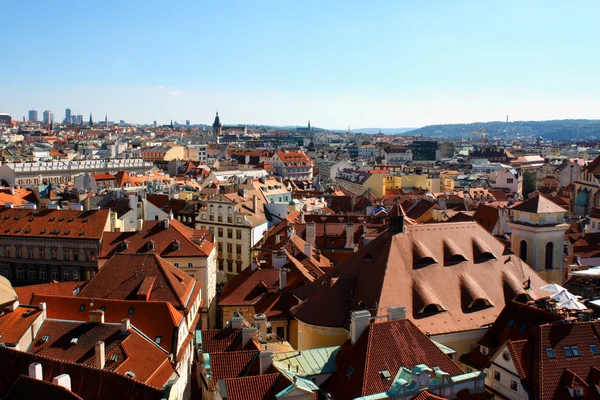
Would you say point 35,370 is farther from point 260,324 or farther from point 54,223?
point 54,223

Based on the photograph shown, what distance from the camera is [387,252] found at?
3859 cm

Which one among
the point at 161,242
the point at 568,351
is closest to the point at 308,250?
the point at 161,242

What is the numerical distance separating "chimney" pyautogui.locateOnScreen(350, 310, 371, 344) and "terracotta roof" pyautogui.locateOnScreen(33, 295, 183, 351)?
40.9ft

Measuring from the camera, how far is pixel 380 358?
2991 cm

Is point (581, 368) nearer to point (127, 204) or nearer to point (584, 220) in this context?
point (127, 204)

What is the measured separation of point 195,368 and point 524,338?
19884 mm

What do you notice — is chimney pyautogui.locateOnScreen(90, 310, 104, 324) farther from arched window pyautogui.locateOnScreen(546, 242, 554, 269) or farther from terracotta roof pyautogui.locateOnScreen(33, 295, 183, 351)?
arched window pyautogui.locateOnScreen(546, 242, 554, 269)

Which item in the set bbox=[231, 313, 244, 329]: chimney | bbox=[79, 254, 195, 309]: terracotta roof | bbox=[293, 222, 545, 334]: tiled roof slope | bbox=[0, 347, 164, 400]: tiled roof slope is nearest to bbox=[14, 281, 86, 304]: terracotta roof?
bbox=[79, 254, 195, 309]: terracotta roof

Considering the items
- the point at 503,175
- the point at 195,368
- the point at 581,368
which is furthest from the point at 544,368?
the point at 503,175

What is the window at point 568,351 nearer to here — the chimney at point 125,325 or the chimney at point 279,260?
the chimney at point 125,325

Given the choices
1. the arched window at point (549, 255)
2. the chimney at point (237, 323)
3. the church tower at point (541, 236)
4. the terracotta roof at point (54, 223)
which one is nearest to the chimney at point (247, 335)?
the chimney at point (237, 323)

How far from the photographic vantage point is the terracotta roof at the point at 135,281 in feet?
151

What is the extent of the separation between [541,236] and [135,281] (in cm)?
2985

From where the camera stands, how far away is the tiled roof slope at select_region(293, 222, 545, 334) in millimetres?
37125
